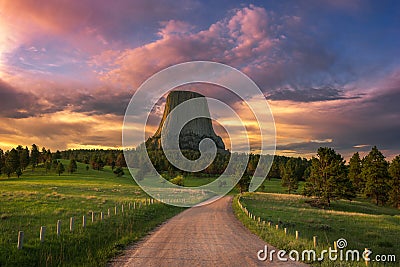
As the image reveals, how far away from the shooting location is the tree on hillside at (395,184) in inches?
2470

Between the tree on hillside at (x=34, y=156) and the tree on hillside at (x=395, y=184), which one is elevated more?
the tree on hillside at (x=34, y=156)

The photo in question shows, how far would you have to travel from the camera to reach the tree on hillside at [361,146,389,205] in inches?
2579

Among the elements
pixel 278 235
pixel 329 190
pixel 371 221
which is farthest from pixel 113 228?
pixel 329 190

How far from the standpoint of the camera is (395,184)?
6406 centimetres

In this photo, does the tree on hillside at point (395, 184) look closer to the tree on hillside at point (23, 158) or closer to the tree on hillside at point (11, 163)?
the tree on hillside at point (11, 163)

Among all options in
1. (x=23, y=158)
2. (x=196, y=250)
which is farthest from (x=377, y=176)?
(x=23, y=158)

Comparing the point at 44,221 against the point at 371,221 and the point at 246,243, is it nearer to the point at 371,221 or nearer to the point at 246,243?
the point at 246,243

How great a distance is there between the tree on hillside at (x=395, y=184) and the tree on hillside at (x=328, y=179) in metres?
12.8

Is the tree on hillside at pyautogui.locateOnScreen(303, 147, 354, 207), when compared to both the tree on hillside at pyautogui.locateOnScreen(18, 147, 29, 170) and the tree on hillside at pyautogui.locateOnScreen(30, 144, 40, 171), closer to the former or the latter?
the tree on hillside at pyautogui.locateOnScreen(18, 147, 29, 170)

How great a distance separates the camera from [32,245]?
1187 centimetres

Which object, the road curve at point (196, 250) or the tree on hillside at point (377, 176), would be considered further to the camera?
the tree on hillside at point (377, 176)

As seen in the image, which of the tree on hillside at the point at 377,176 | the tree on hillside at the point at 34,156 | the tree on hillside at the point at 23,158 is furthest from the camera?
the tree on hillside at the point at 34,156

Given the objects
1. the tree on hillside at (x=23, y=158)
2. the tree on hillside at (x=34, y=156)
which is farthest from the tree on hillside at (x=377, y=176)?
the tree on hillside at (x=34, y=156)

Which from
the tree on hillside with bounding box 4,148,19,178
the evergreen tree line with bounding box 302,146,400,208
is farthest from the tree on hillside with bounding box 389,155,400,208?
the tree on hillside with bounding box 4,148,19,178
